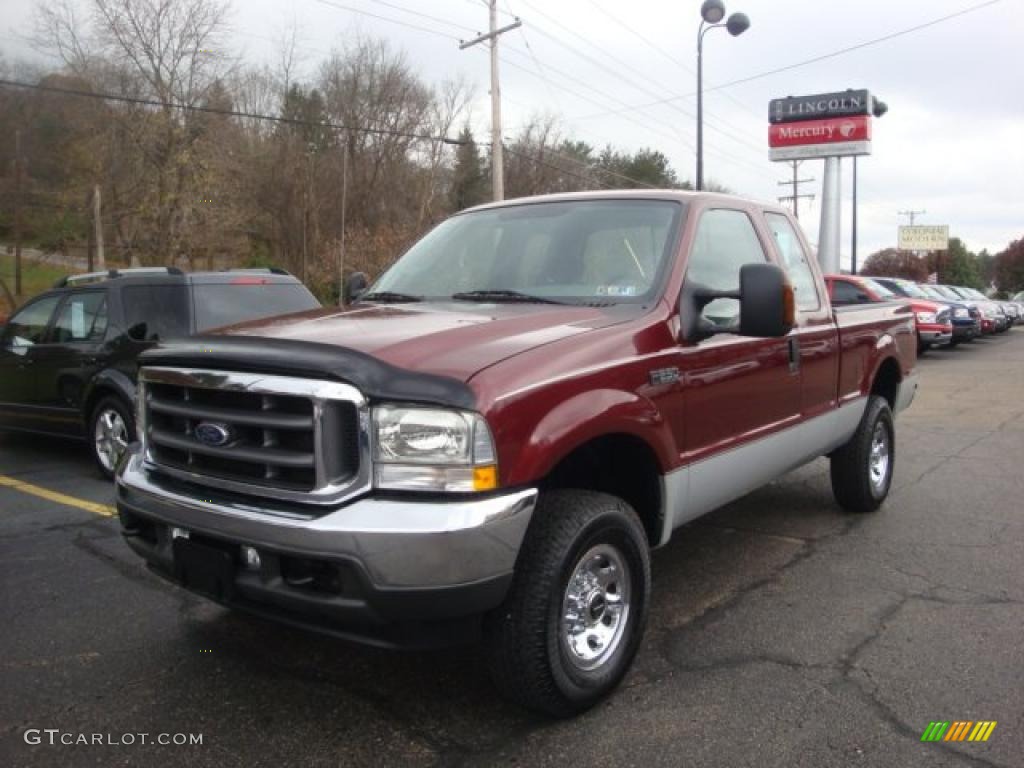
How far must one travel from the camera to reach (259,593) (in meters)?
2.65

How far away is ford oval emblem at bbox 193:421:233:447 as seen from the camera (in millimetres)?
2850

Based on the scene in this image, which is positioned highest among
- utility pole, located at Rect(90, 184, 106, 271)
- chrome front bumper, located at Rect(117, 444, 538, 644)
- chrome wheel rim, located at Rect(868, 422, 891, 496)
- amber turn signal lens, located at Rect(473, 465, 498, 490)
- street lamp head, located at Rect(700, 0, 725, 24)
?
street lamp head, located at Rect(700, 0, 725, 24)

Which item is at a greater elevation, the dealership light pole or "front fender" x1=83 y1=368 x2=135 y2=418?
the dealership light pole

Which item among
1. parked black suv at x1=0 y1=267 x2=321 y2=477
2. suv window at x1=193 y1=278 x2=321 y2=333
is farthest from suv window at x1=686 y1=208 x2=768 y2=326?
parked black suv at x1=0 y1=267 x2=321 y2=477

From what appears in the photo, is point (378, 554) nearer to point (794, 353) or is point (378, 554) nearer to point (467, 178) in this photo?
point (794, 353)

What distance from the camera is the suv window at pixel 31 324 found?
7710 mm

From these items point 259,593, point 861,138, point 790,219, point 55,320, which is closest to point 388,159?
point 861,138

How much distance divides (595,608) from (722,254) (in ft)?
6.35

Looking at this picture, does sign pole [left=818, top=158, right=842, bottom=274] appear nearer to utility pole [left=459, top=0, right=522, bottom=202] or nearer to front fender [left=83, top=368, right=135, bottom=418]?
utility pole [left=459, top=0, right=522, bottom=202]

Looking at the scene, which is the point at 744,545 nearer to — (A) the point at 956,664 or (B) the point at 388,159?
(A) the point at 956,664

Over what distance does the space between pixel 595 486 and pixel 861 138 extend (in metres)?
32.0

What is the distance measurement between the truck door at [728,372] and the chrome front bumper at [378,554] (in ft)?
3.90

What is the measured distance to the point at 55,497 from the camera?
20.6ft

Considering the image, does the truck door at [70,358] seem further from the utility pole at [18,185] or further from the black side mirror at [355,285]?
the utility pole at [18,185]
